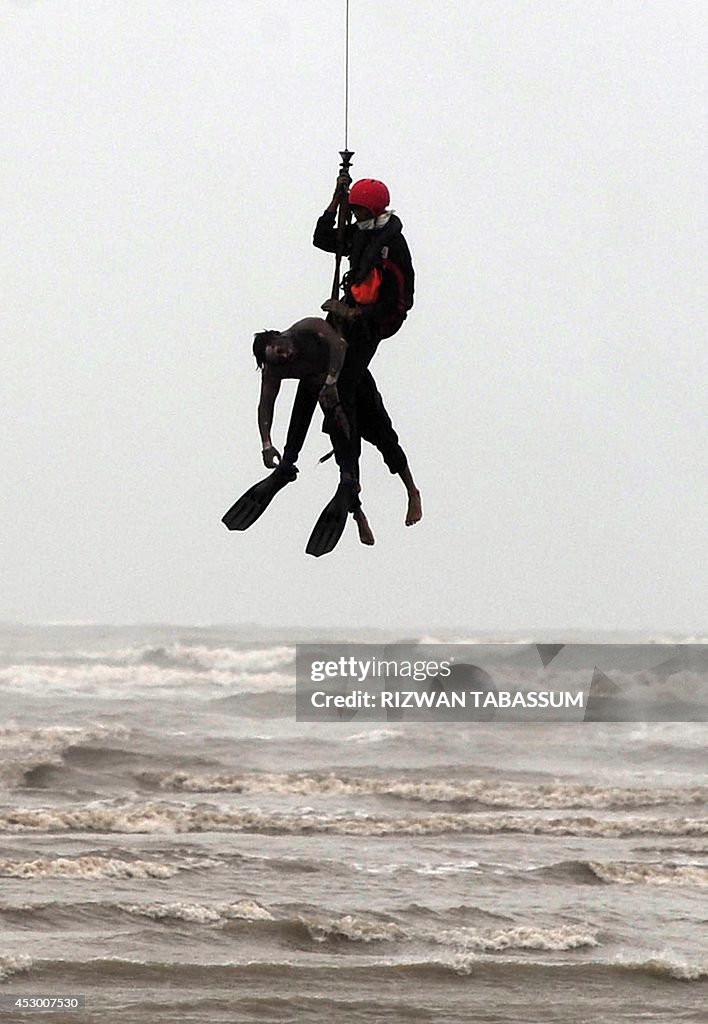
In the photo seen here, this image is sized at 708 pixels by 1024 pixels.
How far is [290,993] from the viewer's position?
17.4 m

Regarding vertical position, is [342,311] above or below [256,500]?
above

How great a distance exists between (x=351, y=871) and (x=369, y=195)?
15.3m

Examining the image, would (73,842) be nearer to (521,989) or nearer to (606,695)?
(521,989)

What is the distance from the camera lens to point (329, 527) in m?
9.58

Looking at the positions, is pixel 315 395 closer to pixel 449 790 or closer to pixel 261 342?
pixel 261 342

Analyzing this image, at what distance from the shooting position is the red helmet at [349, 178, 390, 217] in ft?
30.1

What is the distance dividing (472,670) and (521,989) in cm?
3987

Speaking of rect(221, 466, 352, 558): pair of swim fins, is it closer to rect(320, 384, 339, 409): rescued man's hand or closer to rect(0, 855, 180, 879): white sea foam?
rect(320, 384, 339, 409): rescued man's hand

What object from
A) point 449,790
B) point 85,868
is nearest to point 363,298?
point 85,868

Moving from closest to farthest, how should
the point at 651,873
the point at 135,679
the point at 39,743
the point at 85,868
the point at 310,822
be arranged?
the point at 85,868 → the point at 651,873 → the point at 310,822 → the point at 39,743 → the point at 135,679

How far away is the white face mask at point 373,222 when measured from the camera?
9.23 metres

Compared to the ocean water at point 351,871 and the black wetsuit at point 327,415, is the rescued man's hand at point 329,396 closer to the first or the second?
the black wetsuit at point 327,415

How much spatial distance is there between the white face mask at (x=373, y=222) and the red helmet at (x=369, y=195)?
0.09 feet

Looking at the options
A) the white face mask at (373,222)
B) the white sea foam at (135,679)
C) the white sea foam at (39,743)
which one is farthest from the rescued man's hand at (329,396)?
the white sea foam at (135,679)
